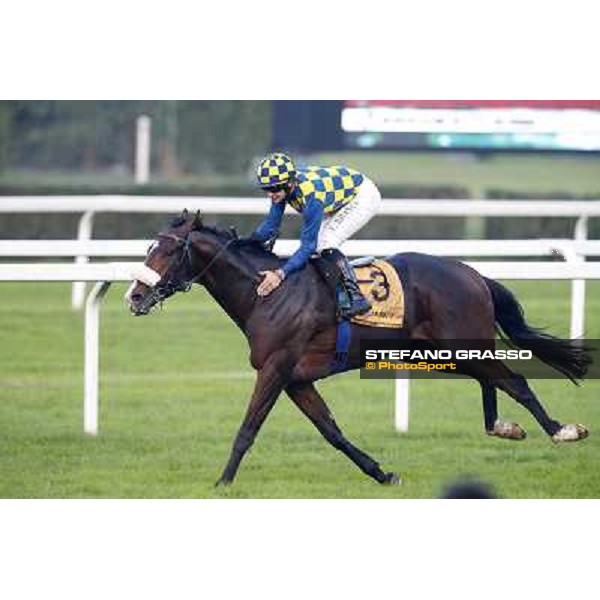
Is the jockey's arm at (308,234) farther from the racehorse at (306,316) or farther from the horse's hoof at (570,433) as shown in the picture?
the horse's hoof at (570,433)

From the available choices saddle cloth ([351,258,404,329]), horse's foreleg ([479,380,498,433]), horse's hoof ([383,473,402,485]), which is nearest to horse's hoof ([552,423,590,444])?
horse's foreleg ([479,380,498,433])

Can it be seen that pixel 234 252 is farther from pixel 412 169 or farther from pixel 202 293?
pixel 412 169

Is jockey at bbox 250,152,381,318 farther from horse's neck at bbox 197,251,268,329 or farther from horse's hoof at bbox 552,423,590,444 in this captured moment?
horse's hoof at bbox 552,423,590,444

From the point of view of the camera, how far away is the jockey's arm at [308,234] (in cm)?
717

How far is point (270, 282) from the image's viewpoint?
283 inches

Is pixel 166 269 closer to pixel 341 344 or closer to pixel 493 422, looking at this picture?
pixel 341 344

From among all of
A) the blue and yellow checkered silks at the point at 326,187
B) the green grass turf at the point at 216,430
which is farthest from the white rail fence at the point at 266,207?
the blue and yellow checkered silks at the point at 326,187

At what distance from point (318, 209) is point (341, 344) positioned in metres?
0.59

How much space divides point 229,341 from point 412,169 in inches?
509

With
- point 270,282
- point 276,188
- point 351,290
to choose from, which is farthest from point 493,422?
point 276,188

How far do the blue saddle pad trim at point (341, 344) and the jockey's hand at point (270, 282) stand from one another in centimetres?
34

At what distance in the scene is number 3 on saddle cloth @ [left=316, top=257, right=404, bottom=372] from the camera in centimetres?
734

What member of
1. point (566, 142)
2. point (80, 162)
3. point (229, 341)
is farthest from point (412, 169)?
point (566, 142)

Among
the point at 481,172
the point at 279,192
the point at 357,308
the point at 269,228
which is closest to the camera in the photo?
the point at 279,192
